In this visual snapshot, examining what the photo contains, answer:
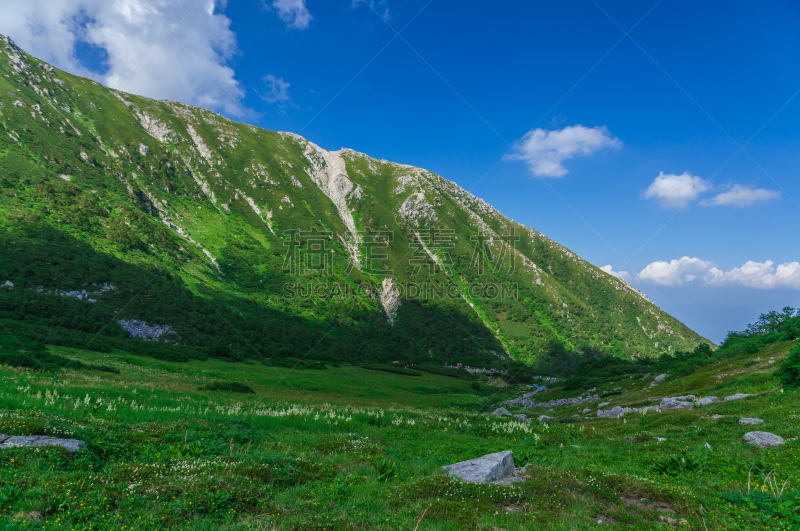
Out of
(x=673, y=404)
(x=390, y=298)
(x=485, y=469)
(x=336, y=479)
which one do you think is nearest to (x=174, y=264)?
(x=390, y=298)

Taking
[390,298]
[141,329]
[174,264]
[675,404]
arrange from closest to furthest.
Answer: [675,404] < [141,329] < [174,264] < [390,298]

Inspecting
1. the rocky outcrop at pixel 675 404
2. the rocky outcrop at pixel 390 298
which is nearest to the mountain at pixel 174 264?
the rocky outcrop at pixel 390 298

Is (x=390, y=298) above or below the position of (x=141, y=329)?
above

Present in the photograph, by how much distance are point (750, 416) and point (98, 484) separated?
24888 millimetres

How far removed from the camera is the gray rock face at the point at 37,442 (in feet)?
24.3

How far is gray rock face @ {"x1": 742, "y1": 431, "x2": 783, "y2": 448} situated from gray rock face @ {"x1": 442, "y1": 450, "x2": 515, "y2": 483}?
30.5 feet

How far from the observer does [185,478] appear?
707 centimetres

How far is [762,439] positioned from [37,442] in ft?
73.5

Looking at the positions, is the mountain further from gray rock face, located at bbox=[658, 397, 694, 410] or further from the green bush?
the green bush

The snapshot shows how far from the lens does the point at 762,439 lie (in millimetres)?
11859

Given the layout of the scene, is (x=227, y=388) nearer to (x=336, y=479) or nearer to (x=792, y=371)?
(x=336, y=479)

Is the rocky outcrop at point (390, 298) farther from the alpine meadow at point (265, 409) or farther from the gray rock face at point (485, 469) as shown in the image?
the gray rock face at point (485, 469)

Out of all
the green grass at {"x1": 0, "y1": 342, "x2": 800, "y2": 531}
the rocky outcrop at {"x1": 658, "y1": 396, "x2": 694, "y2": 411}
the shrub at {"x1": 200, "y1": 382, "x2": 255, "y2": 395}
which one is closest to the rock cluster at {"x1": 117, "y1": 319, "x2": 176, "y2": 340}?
the shrub at {"x1": 200, "y1": 382, "x2": 255, "y2": 395}

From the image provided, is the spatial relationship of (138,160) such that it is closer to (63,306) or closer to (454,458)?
(63,306)
